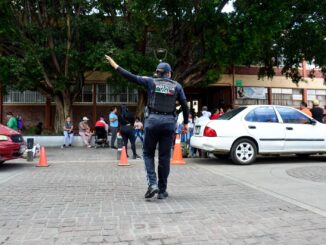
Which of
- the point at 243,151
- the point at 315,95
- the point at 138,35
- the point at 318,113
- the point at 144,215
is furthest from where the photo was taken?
the point at 315,95

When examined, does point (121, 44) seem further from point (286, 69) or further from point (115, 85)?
point (286, 69)

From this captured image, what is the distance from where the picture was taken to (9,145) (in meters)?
10.2

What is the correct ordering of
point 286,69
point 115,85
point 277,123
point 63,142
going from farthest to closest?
point 286,69, point 115,85, point 63,142, point 277,123

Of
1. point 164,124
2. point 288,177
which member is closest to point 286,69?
point 288,177

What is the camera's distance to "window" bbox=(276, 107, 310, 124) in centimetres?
1127

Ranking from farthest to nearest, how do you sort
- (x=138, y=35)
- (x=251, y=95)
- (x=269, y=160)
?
(x=251, y=95)
(x=138, y=35)
(x=269, y=160)

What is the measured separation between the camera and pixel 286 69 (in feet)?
83.6

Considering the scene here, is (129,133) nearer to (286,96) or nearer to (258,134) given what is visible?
(258,134)

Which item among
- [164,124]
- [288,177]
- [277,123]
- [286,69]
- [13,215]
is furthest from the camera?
[286,69]

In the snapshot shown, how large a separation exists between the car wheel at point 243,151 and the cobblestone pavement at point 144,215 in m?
2.62

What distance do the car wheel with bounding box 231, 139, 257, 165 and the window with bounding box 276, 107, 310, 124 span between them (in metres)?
1.23

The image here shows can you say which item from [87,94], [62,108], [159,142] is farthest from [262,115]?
[87,94]

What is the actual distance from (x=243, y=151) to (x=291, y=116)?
177cm

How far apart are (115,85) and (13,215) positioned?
600 inches
